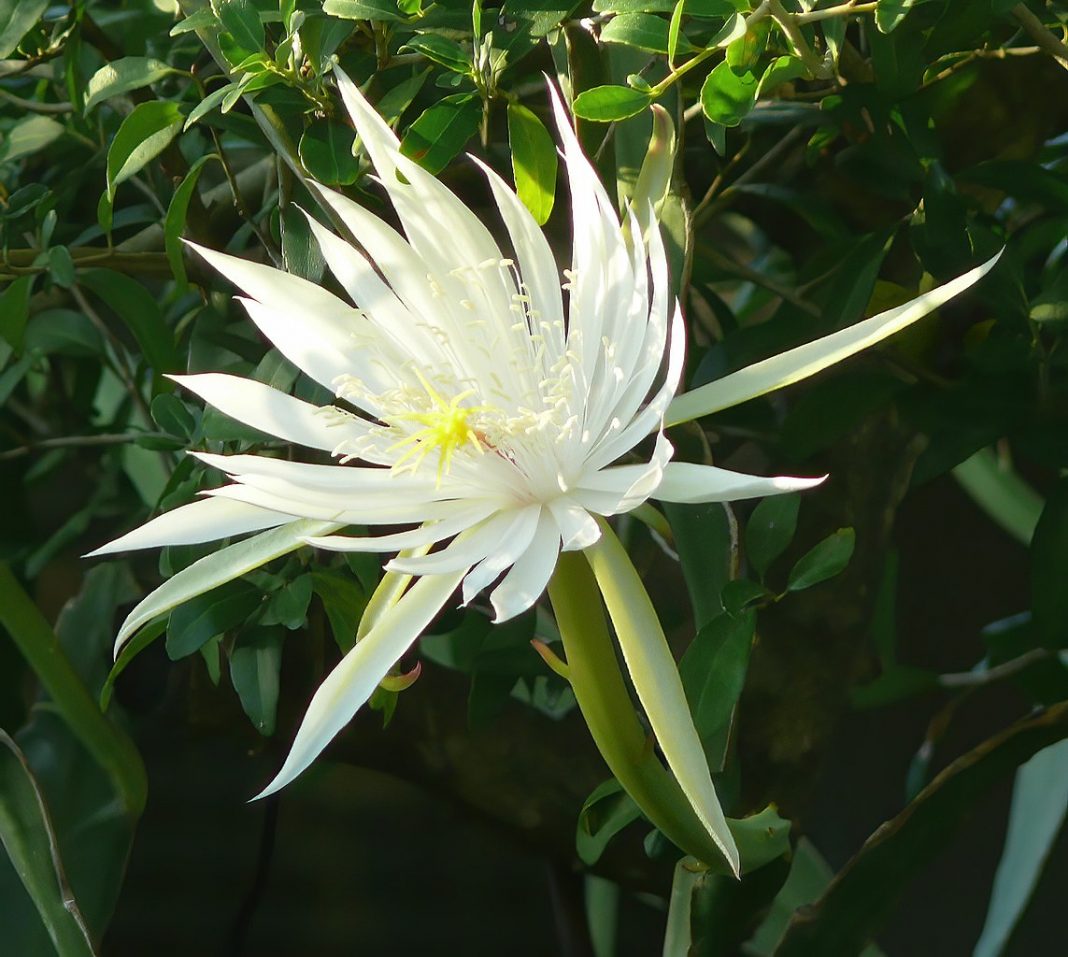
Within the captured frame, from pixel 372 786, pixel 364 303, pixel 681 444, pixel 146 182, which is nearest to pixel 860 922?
pixel 681 444

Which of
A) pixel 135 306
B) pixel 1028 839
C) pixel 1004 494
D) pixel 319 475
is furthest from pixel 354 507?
pixel 1004 494

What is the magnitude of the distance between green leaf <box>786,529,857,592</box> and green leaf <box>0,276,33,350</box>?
333 millimetres

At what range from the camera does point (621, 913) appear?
2.51 ft

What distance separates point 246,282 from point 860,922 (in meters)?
0.34

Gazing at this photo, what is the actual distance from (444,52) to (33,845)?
36cm

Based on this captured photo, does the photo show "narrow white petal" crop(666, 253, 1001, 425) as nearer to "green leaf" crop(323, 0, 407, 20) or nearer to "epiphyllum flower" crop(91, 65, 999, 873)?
"epiphyllum flower" crop(91, 65, 999, 873)

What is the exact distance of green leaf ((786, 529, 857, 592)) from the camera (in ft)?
1.28

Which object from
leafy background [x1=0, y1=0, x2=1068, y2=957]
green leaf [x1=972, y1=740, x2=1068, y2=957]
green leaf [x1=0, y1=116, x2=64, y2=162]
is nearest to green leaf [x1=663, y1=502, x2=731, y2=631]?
leafy background [x1=0, y1=0, x2=1068, y2=957]

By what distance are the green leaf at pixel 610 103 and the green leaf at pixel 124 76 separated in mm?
172

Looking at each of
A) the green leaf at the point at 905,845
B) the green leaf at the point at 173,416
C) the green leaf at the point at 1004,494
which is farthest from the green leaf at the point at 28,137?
the green leaf at the point at 1004,494

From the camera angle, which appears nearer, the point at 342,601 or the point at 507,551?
the point at 507,551

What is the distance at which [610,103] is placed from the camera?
12.8 inches

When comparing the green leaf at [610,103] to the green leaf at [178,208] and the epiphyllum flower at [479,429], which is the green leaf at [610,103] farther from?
the green leaf at [178,208]

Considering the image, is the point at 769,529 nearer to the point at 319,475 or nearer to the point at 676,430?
the point at 676,430
